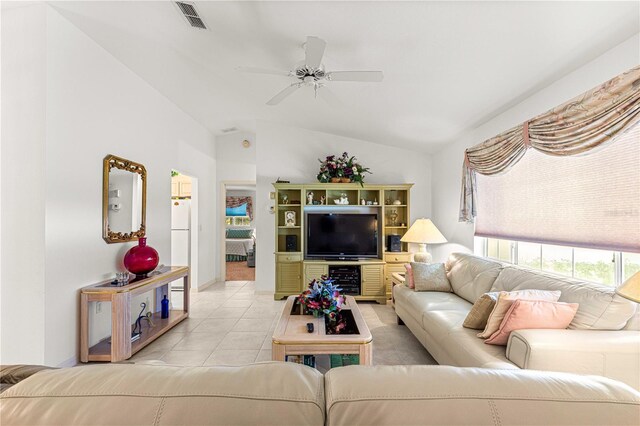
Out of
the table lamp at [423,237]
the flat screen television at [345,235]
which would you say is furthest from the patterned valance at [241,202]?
the table lamp at [423,237]

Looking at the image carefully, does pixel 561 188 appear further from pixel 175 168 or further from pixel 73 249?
pixel 175 168

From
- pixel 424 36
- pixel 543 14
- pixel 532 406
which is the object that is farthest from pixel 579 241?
pixel 532 406

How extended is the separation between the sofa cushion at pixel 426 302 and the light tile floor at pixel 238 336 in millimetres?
362

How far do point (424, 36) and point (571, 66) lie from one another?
114 centimetres

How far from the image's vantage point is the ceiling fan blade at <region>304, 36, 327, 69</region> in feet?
7.12

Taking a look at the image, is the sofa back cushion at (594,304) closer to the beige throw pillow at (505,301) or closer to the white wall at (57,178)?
the beige throw pillow at (505,301)

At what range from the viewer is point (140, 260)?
3.19 metres

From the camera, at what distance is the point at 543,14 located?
1.82 m

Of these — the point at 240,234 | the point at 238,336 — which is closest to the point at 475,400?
the point at 238,336

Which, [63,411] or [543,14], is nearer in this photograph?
[63,411]

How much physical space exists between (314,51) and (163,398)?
91.7 inches

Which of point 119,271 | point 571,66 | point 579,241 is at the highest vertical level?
point 571,66

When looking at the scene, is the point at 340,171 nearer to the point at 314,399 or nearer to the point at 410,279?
the point at 410,279

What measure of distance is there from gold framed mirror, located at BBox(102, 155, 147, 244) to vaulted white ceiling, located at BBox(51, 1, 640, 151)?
1.16 metres
